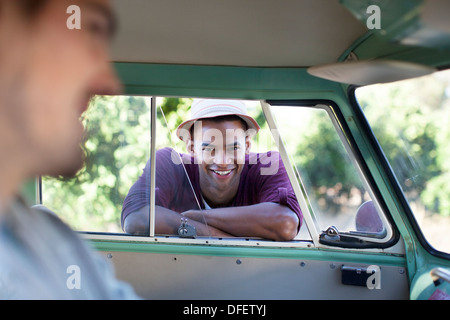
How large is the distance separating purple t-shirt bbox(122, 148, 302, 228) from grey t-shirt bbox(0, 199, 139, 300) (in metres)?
1.09

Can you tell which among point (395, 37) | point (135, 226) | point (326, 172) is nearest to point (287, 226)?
point (326, 172)

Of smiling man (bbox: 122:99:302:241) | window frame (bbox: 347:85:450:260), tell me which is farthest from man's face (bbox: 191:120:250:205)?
window frame (bbox: 347:85:450:260)

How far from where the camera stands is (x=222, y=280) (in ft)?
7.32

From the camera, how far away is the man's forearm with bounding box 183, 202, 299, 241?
224 cm

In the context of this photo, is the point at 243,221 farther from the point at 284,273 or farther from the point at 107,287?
the point at 107,287

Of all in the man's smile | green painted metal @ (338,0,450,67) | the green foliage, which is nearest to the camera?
green painted metal @ (338,0,450,67)

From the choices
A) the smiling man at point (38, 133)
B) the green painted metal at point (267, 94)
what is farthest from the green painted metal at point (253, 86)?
the smiling man at point (38, 133)

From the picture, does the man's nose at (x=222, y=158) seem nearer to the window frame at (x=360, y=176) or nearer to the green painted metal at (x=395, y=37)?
the window frame at (x=360, y=176)

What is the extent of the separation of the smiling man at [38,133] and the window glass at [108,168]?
1.15 metres

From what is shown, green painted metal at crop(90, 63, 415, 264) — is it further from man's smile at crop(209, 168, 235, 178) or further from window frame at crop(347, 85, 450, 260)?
man's smile at crop(209, 168, 235, 178)

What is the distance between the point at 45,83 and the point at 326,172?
5.18 ft

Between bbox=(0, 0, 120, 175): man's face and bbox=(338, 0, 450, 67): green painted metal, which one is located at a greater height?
bbox=(338, 0, 450, 67): green painted metal

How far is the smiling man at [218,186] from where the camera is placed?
7.30 feet

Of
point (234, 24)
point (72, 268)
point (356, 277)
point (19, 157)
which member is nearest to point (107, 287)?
point (72, 268)
